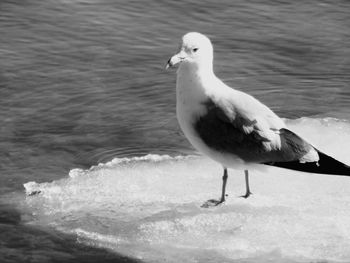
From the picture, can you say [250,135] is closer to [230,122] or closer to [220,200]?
[230,122]

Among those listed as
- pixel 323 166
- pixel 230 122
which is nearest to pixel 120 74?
pixel 230 122

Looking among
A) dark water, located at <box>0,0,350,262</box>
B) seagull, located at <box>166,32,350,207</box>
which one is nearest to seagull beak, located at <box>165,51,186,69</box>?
seagull, located at <box>166,32,350,207</box>

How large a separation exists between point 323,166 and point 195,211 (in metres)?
0.88

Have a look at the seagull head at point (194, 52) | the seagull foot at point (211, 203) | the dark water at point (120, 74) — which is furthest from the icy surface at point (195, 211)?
the seagull head at point (194, 52)

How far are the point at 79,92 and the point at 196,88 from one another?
99.1 inches

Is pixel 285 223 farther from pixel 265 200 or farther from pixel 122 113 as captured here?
pixel 122 113

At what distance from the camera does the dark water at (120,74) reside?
7305mm

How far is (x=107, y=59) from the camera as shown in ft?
30.6

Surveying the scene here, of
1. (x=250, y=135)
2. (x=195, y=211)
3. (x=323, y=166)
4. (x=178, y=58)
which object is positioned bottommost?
(x=195, y=211)

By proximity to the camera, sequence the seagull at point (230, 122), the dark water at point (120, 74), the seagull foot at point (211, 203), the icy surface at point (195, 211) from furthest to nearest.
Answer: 1. the dark water at point (120, 74)
2. the seagull foot at point (211, 203)
3. the seagull at point (230, 122)
4. the icy surface at point (195, 211)

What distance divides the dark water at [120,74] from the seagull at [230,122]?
1.09 m

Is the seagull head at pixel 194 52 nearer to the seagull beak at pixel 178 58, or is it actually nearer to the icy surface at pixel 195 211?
the seagull beak at pixel 178 58

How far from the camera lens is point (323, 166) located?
20.3 feet

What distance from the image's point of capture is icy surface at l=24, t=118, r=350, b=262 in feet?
19.3
